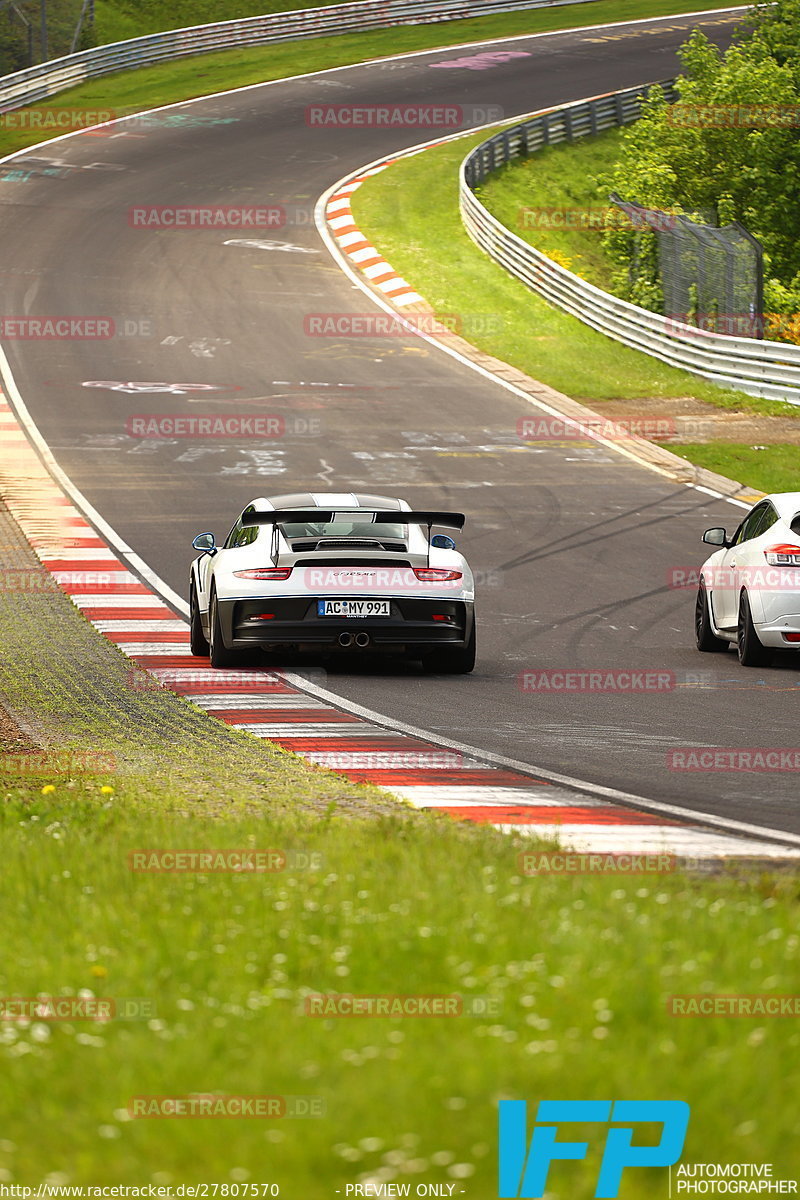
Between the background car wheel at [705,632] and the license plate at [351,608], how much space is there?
3.52 m

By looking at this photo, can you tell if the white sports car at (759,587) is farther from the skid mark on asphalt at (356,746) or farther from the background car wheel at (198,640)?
the background car wheel at (198,640)

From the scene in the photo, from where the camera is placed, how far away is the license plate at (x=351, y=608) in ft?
42.3

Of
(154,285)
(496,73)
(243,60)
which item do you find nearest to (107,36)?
(243,60)

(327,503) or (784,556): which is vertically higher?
(327,503)

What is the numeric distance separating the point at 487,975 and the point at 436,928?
0.51 meters

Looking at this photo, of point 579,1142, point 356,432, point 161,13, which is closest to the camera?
point 579,1142

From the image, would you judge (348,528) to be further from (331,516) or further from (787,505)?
→ (787,505)

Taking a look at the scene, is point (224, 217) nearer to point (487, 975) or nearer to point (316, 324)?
point (316, 324)

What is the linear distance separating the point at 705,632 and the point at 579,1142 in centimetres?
1157

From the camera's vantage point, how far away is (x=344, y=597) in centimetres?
1290

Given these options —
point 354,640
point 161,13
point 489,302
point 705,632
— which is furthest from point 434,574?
point 161,13

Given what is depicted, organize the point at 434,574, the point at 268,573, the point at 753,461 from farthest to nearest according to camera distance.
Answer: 1. the point at 753,461
2. the point at 434,574
3. the point at 268,573

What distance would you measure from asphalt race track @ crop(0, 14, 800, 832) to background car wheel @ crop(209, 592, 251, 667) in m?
0.84

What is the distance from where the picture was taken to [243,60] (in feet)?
211
